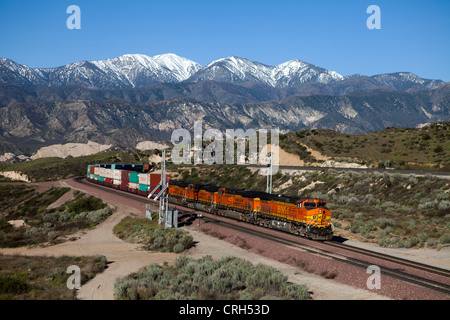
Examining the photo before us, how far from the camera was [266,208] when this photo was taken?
39.0 meters

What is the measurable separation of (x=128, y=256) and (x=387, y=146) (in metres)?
77.0

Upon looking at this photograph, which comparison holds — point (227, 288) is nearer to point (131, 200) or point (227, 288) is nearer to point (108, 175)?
point (131, 200)

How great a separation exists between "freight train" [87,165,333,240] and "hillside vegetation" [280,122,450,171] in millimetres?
40078

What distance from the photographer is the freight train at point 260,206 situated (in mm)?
32812

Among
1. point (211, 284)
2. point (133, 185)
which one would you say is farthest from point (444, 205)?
point (133, 185)

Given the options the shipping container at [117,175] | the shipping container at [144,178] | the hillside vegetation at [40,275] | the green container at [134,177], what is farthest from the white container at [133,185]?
the hillside vegetation at [40,275]

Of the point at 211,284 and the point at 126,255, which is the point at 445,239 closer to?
the point at 211,284

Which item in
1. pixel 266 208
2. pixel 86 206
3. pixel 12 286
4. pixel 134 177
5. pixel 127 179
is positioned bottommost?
pixel 86 206

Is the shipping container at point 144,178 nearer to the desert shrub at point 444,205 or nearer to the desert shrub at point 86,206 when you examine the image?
the desert shrub at point 86,206

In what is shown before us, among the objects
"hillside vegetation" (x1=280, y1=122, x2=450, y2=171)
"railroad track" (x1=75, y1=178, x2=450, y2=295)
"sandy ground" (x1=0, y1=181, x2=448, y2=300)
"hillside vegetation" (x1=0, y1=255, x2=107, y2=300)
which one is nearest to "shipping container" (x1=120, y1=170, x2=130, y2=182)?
"sandy ground" (x1=0, y1=181, x2=448, y2=300)

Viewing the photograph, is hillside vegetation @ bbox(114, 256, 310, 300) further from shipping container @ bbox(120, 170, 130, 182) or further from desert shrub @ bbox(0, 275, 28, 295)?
shipping container @ bbox(120, 170, 130, 182)
